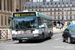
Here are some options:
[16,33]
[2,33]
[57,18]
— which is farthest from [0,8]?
[57,18]

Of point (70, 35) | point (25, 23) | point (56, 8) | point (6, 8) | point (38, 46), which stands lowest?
point (38, 46)

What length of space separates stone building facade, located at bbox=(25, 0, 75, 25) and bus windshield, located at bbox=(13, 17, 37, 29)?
9365 cm

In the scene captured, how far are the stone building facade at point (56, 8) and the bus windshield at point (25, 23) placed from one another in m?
93.7

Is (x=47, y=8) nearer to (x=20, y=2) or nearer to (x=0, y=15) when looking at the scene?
(x=20, y=2)

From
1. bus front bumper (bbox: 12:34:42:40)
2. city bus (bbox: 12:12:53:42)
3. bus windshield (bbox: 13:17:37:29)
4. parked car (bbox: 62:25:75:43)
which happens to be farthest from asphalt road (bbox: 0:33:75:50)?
bus windshield (bbox: 13:17:37:29)

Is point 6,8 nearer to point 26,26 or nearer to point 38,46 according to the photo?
point 26,26

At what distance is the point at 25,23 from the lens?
16.0 metres

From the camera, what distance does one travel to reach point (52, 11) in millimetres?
112250

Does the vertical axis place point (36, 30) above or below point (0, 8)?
below

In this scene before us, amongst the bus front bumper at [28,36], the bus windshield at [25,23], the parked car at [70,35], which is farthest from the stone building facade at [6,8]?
the parked car at [70,35]

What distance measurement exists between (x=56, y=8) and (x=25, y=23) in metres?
98.2

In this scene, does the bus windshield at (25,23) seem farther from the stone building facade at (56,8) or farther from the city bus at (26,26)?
the stone building facade at (56,8)

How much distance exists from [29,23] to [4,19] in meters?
32.4

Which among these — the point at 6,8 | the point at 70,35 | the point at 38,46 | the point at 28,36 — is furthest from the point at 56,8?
the point at 38,46
